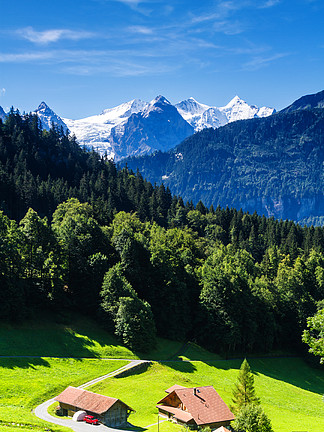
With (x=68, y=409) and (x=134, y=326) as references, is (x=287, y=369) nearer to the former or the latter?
(x=134, y=326)

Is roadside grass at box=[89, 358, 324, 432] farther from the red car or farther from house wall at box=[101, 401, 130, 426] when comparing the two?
the red car

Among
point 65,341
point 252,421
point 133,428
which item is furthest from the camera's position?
point 65,341

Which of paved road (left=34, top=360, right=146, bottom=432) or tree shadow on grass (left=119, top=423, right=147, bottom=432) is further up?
paved road (left=34, top=360, right=146, bottom=432)

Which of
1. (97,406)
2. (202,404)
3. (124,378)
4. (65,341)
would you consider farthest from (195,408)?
(65,341)

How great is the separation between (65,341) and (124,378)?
46.8 feet

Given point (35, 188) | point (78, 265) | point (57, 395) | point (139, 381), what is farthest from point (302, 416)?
point (35, 188)

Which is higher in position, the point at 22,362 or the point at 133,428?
the point at 22,362

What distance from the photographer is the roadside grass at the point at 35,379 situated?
47.0 metres

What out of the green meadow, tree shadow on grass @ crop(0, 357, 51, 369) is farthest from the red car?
tree shadow on grass @ crop(0, 357, 51, 369)

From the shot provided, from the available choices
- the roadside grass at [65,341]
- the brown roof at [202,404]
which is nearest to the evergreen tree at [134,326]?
the roadside grass at [65,341]

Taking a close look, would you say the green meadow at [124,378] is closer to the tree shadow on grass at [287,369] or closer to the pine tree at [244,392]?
the tree shadow on grass at [287,369]

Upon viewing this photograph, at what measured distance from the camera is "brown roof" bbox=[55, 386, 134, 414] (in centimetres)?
5266

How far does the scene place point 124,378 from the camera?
7006cm

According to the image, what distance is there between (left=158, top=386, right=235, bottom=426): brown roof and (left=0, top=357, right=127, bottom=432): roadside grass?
48.2ft
